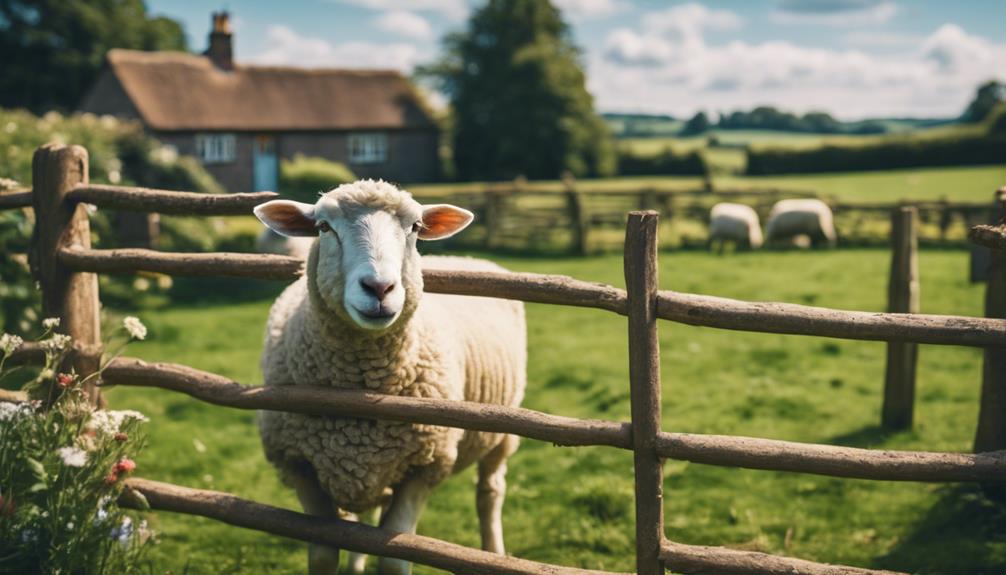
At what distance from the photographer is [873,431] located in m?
7.10

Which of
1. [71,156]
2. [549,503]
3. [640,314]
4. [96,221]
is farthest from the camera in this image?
[96,221]

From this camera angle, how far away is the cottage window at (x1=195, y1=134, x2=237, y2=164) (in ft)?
103

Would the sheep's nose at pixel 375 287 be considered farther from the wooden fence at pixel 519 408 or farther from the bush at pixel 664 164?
the bush at pixel 664 164

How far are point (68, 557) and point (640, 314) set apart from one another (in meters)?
2.29

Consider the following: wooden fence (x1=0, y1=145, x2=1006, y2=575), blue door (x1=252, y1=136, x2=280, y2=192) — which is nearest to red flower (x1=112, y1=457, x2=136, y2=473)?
wooden fence (x1=0, y1=145, x2=1006, y2=575)

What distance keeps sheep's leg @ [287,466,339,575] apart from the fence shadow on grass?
2989 millimetres

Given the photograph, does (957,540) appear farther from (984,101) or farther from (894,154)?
(984,101)

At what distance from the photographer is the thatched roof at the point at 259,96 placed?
100ft

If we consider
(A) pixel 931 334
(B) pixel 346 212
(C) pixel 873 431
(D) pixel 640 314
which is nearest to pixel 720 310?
(D) pixel 640 314

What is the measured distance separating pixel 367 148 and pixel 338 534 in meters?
33.2

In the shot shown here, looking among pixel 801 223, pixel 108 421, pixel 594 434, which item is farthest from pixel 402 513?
pixel 801 223

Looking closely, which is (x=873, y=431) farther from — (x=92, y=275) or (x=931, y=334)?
(x=92, y=275)

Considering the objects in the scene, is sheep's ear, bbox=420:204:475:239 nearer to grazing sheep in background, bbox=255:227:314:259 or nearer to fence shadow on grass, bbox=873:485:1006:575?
fence shadow on grass, bbox=873:485:1006:575

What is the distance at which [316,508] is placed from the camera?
4023 millimetres
